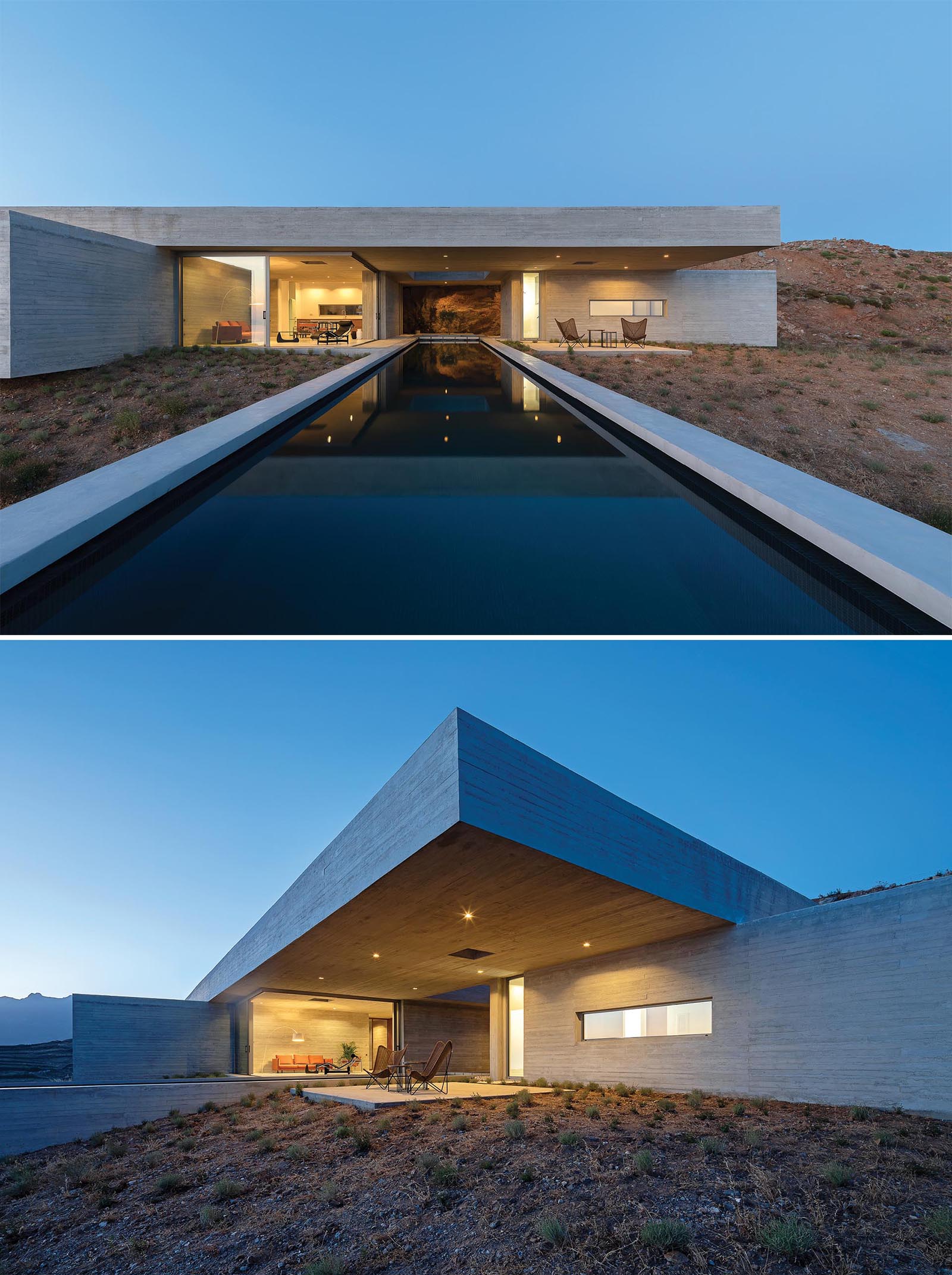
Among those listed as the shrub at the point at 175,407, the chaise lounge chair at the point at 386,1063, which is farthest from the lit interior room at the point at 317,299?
the chaise lounge chair at the point at 386,1063

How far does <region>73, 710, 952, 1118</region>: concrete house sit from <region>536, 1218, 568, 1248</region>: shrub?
7.11 ft

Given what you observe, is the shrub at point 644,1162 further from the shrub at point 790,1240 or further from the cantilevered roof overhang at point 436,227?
the cantilevered roof overhang at point 436,227

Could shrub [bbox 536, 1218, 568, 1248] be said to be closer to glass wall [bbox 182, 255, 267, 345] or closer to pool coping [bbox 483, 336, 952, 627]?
pool coping [bbox 483, 336, 952, 627]

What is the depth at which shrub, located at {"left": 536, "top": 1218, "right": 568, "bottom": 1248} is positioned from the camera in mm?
4258

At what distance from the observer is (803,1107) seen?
7266mm

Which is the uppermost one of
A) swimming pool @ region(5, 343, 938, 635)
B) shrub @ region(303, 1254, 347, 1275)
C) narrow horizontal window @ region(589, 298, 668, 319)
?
narrow horizontal window @ region(589, 298, 668, 319)

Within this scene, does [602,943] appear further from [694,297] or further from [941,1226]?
[694,297]

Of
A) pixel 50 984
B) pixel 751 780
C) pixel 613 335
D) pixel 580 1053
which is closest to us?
pixel 580 1053

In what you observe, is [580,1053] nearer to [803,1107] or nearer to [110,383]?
[803,1107]

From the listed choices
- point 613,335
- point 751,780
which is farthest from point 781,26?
point 613,335

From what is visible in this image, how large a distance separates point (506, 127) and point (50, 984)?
130 meters

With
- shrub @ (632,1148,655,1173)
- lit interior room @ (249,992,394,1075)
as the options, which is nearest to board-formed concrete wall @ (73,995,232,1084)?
lit interior room @ (249,992,394,1075)

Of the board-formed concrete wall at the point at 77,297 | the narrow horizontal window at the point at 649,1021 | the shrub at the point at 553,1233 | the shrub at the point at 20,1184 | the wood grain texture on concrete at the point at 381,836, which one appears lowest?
the shrub at the point at 20,1184

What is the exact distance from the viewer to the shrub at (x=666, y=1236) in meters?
4.07
